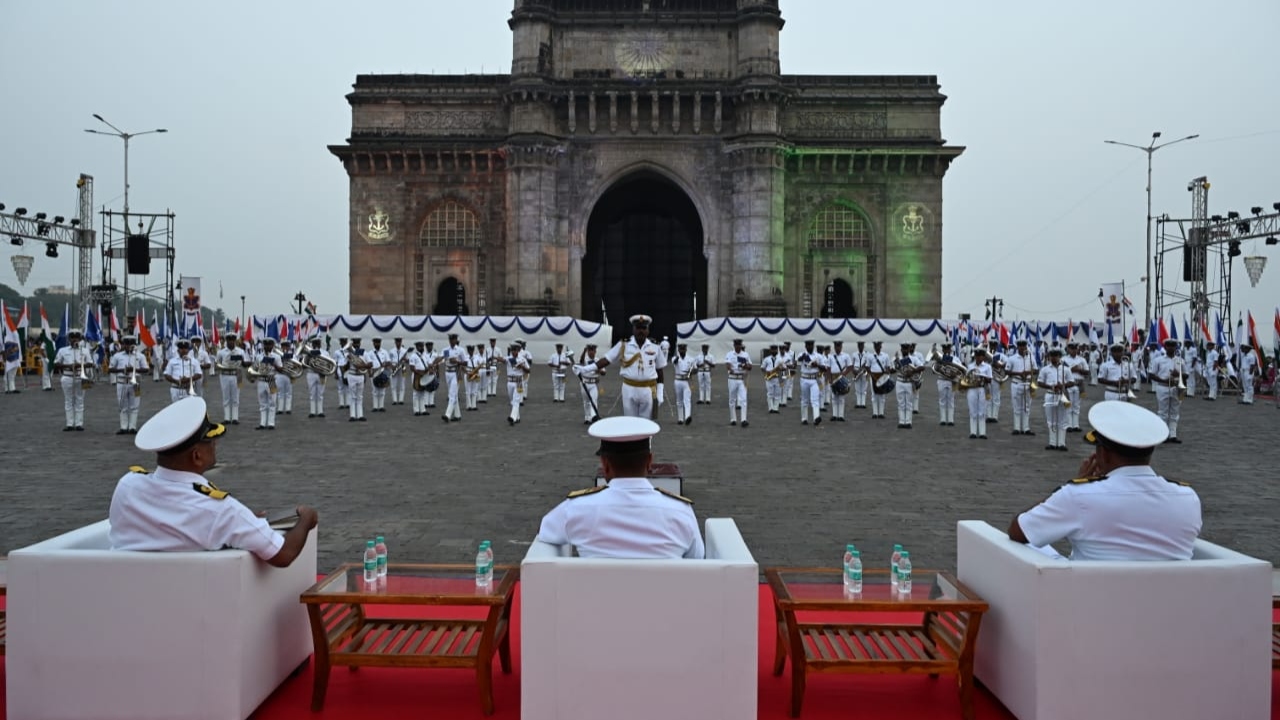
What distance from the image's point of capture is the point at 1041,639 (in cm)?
370

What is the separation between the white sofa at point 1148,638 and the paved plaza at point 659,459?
3.10 m

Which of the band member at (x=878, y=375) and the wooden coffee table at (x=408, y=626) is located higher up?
the band member at (x=878, y=375)

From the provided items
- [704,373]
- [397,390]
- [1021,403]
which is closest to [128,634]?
[1021,403]

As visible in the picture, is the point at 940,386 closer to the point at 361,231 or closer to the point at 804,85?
the point at 804,85

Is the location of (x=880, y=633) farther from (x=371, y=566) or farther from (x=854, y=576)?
(x=371, y=566)

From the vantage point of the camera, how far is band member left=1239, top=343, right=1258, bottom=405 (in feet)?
76.5

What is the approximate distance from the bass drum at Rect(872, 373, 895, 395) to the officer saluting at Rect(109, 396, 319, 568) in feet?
53.6

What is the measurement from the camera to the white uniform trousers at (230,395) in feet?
55.3

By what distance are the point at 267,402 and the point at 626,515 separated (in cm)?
1444

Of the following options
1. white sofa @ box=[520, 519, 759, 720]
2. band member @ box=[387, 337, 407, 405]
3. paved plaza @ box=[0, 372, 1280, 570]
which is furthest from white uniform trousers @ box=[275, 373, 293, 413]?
white sofa @ box=[520, 519, 759, 720]

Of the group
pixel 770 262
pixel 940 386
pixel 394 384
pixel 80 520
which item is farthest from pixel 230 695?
pixel 770 262

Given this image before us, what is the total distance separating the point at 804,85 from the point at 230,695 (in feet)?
133

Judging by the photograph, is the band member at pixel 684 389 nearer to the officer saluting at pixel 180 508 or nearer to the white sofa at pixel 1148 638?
the white sofa at pixel 1148 638

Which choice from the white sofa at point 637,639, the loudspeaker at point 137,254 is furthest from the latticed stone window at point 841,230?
the white sofa at point 637,639
